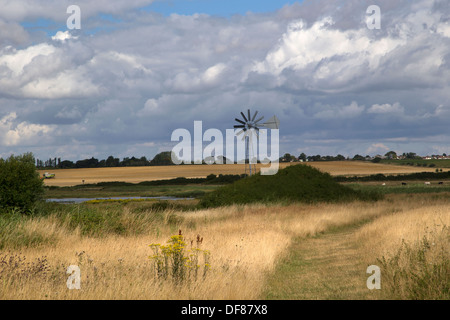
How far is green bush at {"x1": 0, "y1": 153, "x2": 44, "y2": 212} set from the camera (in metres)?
22.8

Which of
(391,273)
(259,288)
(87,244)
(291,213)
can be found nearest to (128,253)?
(87,244)

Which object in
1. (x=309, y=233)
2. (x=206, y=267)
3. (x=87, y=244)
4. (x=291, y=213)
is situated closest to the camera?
(x=206, y=267)

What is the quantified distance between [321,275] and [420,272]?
348 centimetres

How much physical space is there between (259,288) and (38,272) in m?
4.88

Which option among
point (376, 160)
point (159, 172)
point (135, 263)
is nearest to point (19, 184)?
point (135, 263)

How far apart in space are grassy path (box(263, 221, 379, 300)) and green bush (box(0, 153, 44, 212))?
44.1ft

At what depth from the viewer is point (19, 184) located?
23.3 meters

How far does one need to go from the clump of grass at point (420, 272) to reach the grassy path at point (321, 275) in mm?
581

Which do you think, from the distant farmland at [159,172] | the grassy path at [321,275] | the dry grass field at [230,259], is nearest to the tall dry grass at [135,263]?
the dry grass field at [230,259]

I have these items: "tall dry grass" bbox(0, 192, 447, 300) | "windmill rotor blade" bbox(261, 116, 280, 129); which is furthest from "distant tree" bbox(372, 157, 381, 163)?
"tall dry grass" bbox(0, 192, 447, 300)

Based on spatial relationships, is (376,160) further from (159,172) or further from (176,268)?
(176,268)

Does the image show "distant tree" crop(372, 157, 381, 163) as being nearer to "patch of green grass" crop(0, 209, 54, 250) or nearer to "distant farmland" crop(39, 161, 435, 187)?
"distant farmland" crop(39, 161, 435, 187)

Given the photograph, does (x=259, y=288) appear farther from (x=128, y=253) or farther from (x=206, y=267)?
(x=128, y=253)
